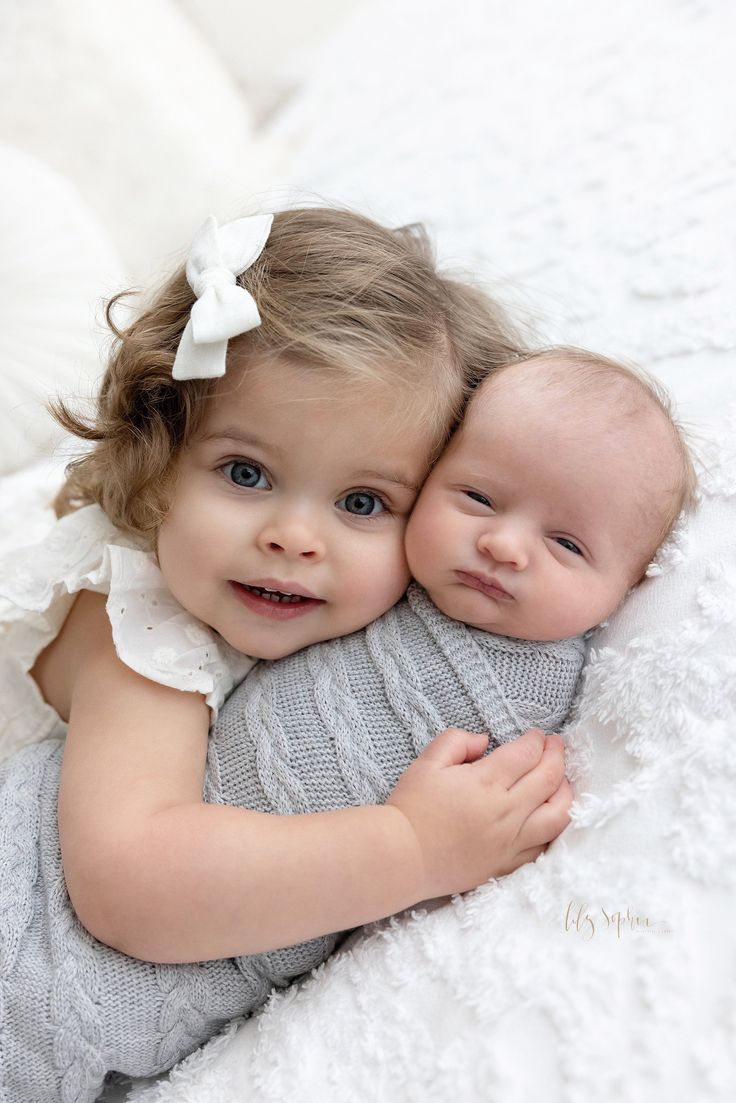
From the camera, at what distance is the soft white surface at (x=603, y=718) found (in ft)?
2.41

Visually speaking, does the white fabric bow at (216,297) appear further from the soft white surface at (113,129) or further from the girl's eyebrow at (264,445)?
the soft white surface at (113,129)

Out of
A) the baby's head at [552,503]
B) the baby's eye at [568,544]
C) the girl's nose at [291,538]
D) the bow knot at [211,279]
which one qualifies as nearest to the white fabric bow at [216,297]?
the bow knot at [211,279]

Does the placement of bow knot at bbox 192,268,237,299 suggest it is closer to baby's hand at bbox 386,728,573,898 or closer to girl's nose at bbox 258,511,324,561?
girl's nose at bbox 258,511,324,561

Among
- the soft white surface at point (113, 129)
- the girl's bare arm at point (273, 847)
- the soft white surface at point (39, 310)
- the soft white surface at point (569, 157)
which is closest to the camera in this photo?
the girl's bare arm at point (273, 847)

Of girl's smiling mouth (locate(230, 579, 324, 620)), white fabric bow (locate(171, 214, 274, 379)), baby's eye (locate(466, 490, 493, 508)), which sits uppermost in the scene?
white fabric bow (locate(171, 214, 274, 379))

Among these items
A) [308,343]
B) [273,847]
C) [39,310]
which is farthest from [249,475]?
[39,310]

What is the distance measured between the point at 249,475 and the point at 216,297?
18 centimetres

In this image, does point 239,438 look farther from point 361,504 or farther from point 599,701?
point 599,701

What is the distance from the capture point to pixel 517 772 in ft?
3.10

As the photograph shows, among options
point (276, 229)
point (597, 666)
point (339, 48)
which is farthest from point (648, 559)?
point (339, 48)

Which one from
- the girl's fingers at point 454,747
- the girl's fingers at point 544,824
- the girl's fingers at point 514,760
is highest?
the girl's fingers at point 454,747

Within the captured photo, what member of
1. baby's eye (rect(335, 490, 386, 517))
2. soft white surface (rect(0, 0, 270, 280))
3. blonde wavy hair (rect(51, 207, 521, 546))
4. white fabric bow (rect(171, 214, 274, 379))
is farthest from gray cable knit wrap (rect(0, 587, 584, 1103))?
soft white surface (rect(0, 0, 270, 280))

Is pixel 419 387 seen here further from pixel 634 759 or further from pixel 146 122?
pixel 146 122

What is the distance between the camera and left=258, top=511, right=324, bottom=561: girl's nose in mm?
967
